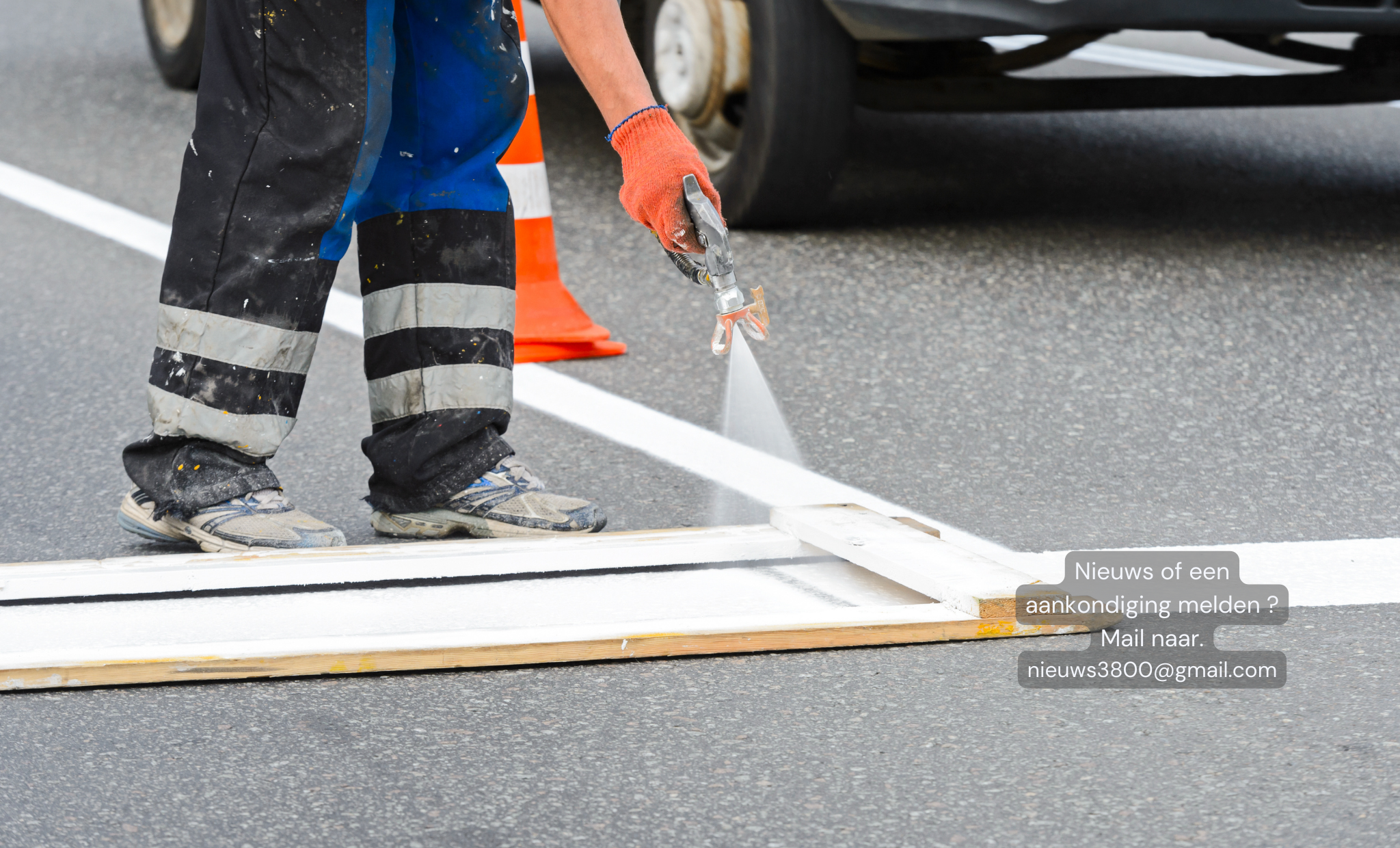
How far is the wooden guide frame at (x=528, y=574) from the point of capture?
2297 millimetres

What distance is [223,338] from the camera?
8.78ft

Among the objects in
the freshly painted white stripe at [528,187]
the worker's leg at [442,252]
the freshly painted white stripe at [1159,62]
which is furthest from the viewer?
the freshly painted white stripe at [1159,62]

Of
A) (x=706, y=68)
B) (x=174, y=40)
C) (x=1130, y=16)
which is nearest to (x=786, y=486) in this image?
(x=1130, y=16)

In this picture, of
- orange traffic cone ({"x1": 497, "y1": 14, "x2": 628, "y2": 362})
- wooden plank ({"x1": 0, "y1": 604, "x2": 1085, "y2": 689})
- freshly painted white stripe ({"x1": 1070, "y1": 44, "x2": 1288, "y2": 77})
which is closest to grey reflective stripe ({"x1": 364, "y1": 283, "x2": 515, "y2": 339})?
wooden plank ({"x1": 0, "y1": 604, "x2": 1085, "y2": 689})

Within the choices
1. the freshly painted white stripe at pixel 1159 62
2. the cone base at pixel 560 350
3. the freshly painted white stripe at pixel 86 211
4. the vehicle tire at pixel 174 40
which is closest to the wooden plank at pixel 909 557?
the cone base at pixel 560 350

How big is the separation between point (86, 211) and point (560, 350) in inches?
83.7

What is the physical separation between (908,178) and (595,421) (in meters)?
2.51

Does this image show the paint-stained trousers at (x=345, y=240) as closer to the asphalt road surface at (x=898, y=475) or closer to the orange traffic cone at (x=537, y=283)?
the asphalt road surface at (x=898, y=475)

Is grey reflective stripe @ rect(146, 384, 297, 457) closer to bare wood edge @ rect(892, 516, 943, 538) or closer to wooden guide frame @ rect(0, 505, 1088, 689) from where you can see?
wooden guide frame @ rect(0, 505, 1088, 689)

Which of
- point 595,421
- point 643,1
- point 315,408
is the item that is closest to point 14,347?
point 315,408

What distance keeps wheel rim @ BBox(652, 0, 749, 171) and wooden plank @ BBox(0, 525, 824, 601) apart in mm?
2437

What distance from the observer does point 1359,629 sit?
2436 mm

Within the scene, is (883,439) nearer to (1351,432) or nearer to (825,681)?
(1351,432)

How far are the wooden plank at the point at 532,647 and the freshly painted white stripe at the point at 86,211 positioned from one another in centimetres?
282
